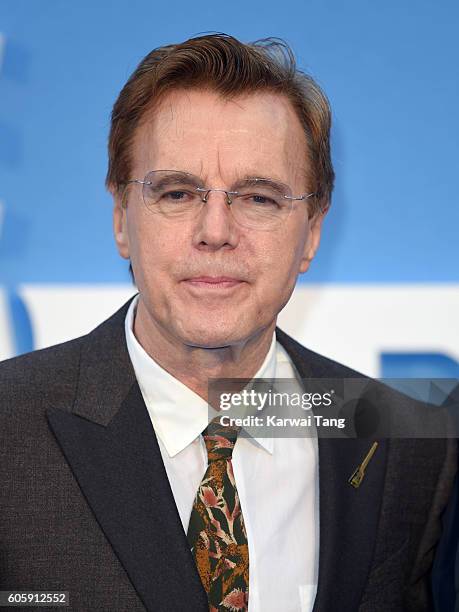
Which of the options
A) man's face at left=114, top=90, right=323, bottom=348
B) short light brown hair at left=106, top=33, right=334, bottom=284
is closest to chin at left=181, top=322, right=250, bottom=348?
man's face at left=114, top=90, right=323, bottom=348

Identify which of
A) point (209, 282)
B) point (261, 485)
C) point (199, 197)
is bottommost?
point (261, 485)

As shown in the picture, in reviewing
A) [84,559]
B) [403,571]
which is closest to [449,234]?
[403,571]

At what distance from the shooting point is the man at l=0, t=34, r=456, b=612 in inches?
66.4

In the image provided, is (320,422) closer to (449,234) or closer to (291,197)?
(291,197)

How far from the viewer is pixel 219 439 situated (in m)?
1.87

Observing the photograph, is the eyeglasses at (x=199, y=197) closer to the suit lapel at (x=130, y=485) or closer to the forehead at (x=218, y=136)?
the forehead at (x=218, y=136)

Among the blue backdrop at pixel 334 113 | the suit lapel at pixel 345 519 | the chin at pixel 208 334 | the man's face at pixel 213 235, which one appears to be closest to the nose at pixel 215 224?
the man's face at pixel 213 235

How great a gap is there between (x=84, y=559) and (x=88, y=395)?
13.2 inches

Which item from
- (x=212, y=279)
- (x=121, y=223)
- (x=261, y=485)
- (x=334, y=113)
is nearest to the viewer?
(x=212, y=279)

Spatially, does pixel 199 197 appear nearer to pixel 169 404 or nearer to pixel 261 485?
pixel 169 404

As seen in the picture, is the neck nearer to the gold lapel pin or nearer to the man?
the man

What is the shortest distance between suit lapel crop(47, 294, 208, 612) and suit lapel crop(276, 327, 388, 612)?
0.29 meters

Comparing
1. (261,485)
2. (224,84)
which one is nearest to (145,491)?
(261,485)

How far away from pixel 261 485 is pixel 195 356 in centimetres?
32
